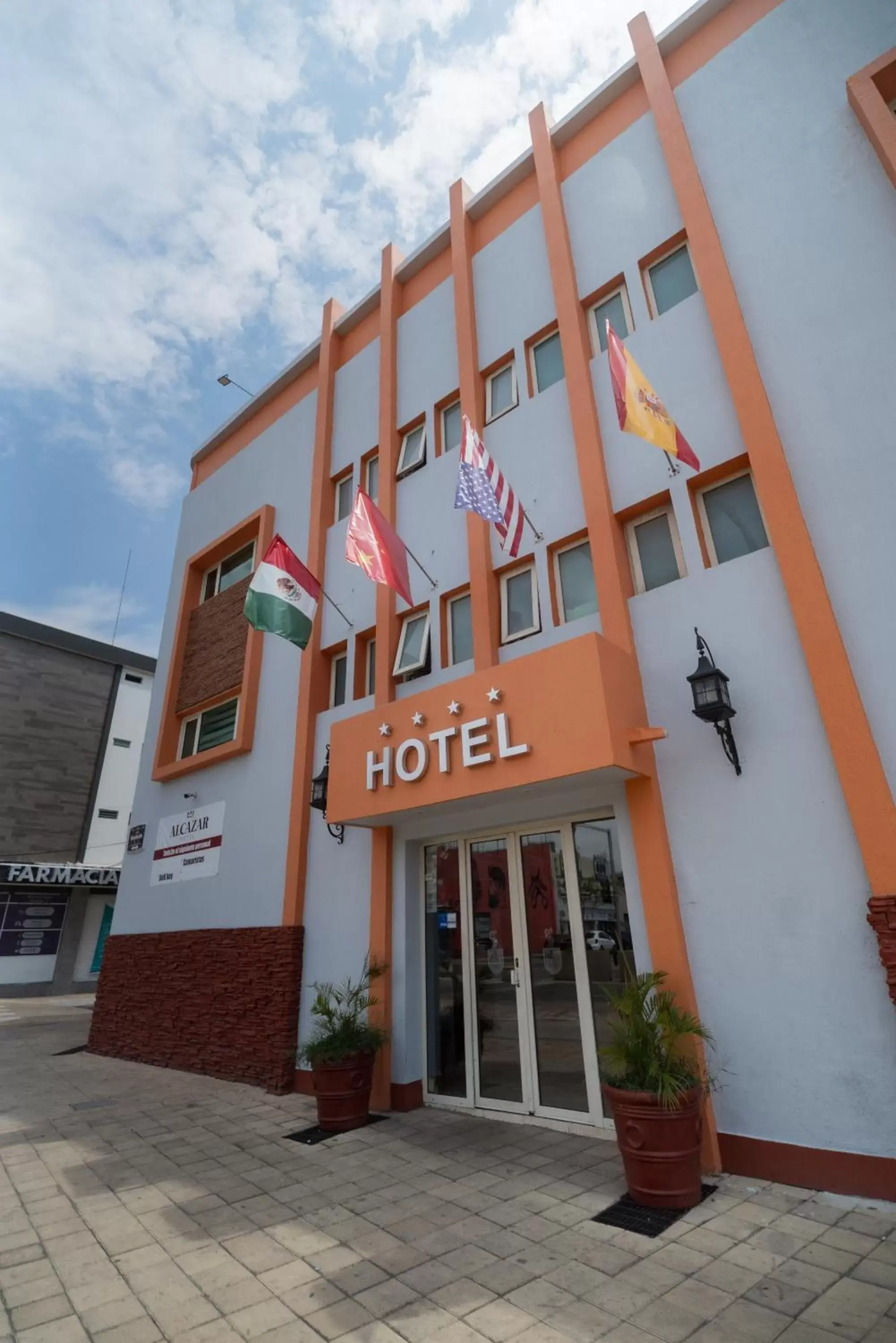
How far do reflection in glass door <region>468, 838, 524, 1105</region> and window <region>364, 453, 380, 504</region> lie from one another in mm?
5924

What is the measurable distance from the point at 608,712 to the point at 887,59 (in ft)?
21.7

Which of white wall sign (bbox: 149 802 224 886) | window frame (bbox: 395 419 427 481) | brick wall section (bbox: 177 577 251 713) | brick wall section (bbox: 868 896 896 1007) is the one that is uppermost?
window frame (bbox: 395 419 427 481)

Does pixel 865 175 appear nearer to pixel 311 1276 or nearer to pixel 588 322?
pixel 588 322

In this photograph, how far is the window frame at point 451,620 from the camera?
25.9 ft

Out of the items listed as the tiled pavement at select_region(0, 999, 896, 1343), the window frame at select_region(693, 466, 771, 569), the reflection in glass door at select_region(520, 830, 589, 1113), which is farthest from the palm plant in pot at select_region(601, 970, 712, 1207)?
the window frame at select_region(693, 466, 771, 569)

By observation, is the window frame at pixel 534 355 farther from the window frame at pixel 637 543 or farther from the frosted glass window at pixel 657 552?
the frosted glass window at pixel 657 552

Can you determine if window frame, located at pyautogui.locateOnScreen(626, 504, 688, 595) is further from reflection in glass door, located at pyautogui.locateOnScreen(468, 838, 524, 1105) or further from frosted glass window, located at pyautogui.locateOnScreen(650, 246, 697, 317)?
reflection in glass door, located at pyautogui.locateOnScreen(468, 838, 524, 1105)

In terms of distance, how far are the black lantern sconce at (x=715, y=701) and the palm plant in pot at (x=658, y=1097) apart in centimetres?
197

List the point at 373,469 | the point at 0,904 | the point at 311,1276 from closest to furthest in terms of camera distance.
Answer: the point at 311,1276, the point at 373,469, the point at 0,904

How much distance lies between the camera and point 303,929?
333 inches

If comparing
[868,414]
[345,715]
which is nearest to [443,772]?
[345,715]

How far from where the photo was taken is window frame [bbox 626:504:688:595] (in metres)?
6.30

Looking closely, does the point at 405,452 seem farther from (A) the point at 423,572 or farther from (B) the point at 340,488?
(A) the point at 423,572

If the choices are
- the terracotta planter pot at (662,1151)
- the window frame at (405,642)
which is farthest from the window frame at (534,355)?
the terracotta planter pot at (662,1151)
